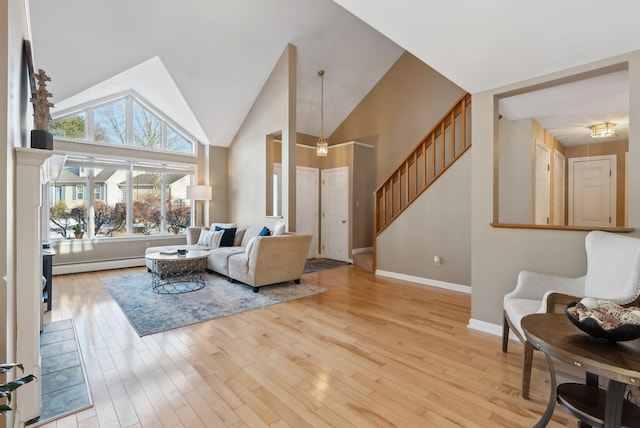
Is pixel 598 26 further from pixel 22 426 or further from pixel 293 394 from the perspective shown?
pixel 22 426

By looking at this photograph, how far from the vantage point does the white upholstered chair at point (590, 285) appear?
192 cm

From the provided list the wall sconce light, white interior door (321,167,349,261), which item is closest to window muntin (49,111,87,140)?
white interior door (321,167,349,261)

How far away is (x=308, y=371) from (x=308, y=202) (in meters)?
5.07

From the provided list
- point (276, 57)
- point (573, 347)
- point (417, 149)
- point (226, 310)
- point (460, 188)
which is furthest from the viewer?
point (276, 57)

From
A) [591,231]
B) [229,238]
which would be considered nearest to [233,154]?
[229,238]

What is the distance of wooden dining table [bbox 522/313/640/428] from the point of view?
3.88ft

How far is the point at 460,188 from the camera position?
14.1ft

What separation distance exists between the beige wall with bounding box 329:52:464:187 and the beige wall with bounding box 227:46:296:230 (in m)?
2.40

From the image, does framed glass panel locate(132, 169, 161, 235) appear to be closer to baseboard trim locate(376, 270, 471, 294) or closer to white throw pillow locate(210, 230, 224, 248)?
white throw pillow locate(210, 230, 224, 248)

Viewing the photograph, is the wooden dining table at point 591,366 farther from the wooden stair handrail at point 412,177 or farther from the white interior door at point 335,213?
the white interior door at point 335,213

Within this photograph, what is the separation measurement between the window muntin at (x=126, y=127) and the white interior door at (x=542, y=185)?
6774 millimetres

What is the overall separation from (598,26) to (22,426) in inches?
167

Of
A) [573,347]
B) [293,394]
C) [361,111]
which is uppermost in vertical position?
[361,111]

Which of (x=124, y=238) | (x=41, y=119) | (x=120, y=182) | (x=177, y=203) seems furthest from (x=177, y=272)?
(x=41, y=119)
